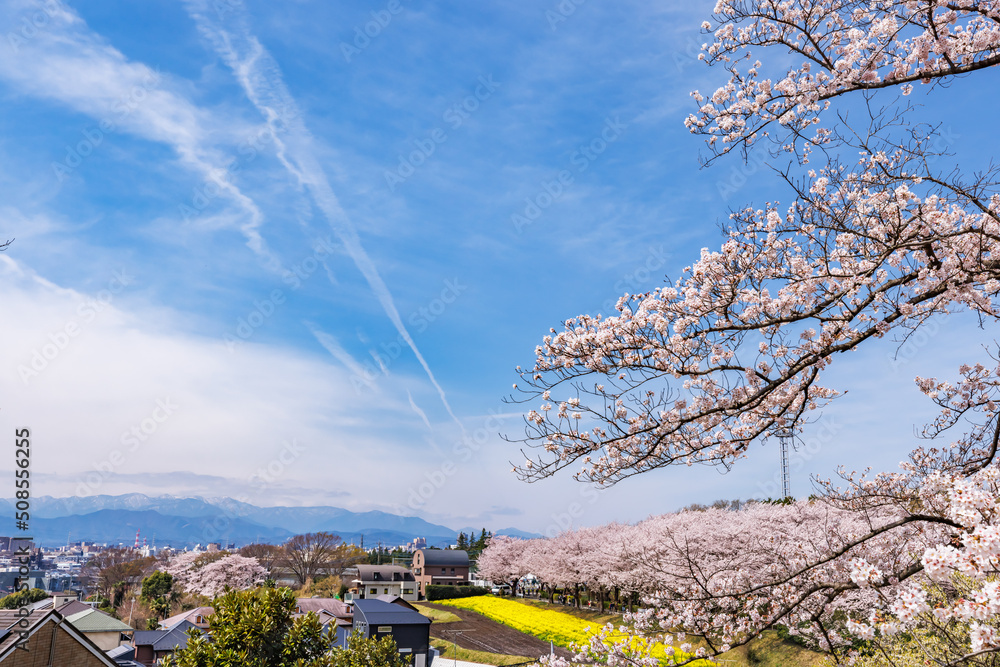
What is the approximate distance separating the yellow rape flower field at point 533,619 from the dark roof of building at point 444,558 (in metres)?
14.5

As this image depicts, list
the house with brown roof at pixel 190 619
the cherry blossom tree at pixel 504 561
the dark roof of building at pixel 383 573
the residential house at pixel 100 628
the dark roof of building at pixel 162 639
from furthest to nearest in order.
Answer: the cherry blossom tree at pixel 504 561 → the dark roof of building at pixel 383 573 → the house with brown roof at pixel 190 619 → the dark roof of building at pixel 162 639 → the residential house at pixel 100 628

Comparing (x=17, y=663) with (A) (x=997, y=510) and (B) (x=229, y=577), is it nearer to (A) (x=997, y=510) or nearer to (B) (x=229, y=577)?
(A) (x=997, y=510)

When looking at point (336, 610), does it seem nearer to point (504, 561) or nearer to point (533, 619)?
point (533, 619)

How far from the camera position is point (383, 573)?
2335 inches

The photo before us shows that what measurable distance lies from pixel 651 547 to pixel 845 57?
121 feet

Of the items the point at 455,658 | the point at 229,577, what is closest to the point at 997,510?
the point at 455,658

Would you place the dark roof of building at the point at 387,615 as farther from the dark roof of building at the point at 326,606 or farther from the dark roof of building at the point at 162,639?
the dark roof of building at the point at 162,639

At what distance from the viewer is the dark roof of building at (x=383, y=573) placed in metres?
58.3

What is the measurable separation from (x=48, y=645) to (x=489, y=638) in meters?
28.2

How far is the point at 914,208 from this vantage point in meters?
4.98

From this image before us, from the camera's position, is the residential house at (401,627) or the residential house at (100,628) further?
the residential house at (401,627)

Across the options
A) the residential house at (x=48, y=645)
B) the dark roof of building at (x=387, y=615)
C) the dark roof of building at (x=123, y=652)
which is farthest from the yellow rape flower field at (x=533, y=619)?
the residential house at (x=48, y=645)

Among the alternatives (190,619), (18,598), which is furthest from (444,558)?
(18,598)

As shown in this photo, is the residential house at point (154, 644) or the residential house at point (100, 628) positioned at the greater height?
the residential house at point (100, 628)
